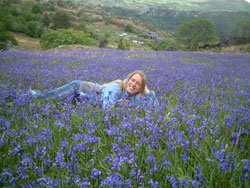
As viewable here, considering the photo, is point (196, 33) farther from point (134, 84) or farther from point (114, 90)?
point (114, 90)

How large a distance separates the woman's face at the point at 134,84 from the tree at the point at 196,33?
3963cm

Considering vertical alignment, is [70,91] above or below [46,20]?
below

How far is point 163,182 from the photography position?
5.36 ft

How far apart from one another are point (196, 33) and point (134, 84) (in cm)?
4563

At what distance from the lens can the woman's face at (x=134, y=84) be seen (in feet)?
12.9

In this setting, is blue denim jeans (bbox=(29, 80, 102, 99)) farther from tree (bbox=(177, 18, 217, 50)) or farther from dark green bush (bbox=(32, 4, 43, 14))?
dark green bush (bbox=(32, 4, 43, 14))

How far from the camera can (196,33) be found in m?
43.9

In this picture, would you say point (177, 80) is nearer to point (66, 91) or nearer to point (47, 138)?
point (66, 91)

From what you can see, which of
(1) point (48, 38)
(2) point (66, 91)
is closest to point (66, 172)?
(2) point (66, 91)

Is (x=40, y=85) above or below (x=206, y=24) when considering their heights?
below

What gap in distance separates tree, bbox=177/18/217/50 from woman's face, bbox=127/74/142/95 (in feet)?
130

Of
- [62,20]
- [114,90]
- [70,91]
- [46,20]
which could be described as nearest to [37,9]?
[46,20]

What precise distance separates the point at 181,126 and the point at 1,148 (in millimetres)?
2246

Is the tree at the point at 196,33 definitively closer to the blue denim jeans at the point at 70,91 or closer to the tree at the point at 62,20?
the tree at the point at 62,20
